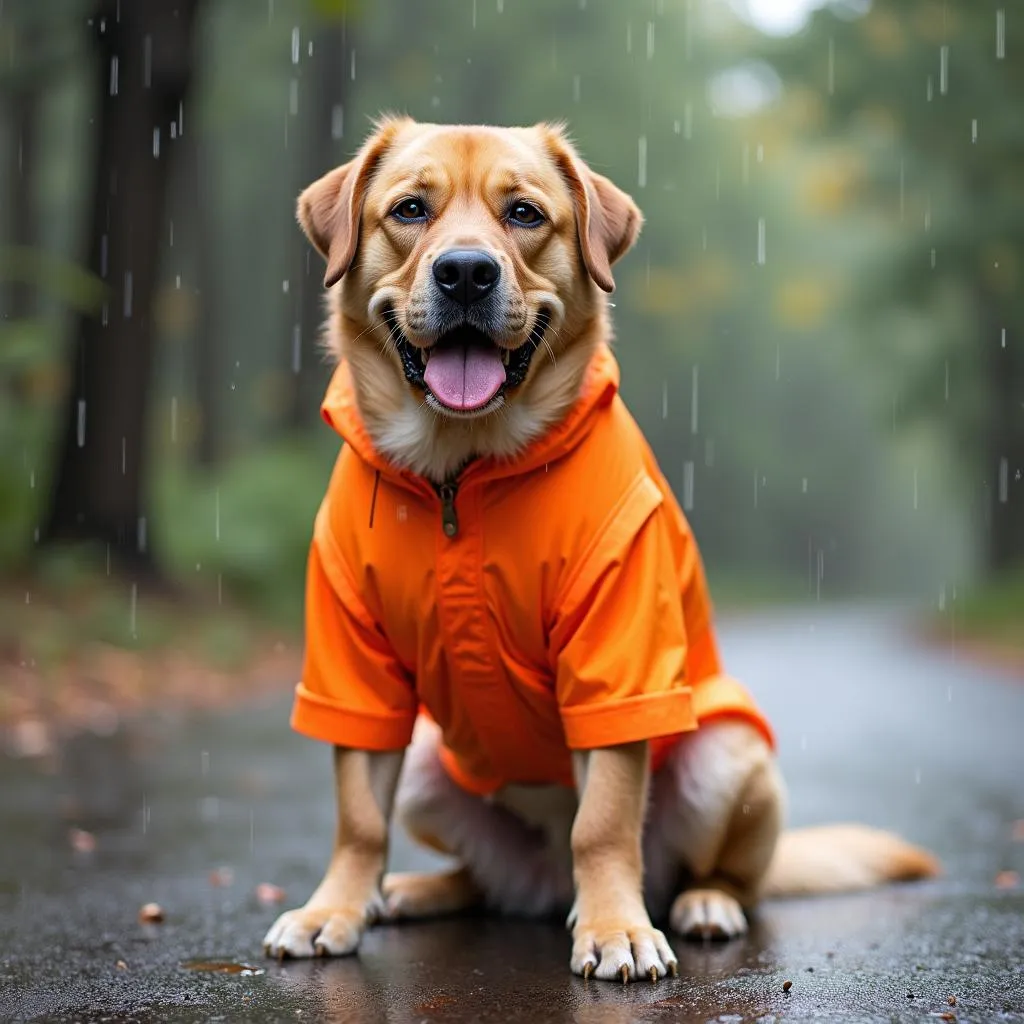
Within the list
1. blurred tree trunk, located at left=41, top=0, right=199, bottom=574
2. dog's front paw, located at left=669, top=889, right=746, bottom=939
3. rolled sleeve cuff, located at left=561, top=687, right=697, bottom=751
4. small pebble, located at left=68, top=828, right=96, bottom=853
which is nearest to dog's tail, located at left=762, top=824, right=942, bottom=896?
dog's front paw, located at left=669, top=889, right=746, bottom=939

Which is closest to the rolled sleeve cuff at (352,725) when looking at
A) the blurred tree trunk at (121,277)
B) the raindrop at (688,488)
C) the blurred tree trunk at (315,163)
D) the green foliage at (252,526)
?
the blurred tree trunk at (121,277)

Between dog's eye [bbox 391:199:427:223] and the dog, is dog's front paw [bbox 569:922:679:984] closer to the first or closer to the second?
the dog

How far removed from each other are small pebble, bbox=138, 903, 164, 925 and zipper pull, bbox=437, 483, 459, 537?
57.4 inches

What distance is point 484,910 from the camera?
4219mm

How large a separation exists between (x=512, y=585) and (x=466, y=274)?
77cm

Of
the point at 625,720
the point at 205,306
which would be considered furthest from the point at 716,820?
the point at 205,306

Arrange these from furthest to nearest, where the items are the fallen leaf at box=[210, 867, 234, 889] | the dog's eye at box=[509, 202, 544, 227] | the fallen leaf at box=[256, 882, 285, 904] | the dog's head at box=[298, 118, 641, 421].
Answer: the fallen leaf at box=[210, 867, 234, 889] → the fallen leaf at box=[256, 882, 285, 904] → the dog's eye at box=[509, 202, 544, 227] → the dog's head at box=[298, 118, 641, 421]

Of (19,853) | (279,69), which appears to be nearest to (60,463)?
(19,853)

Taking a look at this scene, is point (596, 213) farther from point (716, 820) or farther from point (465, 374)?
point (716, 820)

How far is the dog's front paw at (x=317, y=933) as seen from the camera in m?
3.50

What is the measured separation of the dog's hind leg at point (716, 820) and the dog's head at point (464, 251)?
3.52 feet

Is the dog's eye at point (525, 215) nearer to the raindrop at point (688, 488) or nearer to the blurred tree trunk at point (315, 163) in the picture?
the blurred tree trunk at point (315, 163)

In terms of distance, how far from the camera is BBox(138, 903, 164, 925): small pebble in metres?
4.07

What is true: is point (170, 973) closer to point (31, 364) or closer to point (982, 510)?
point (31, 364)
